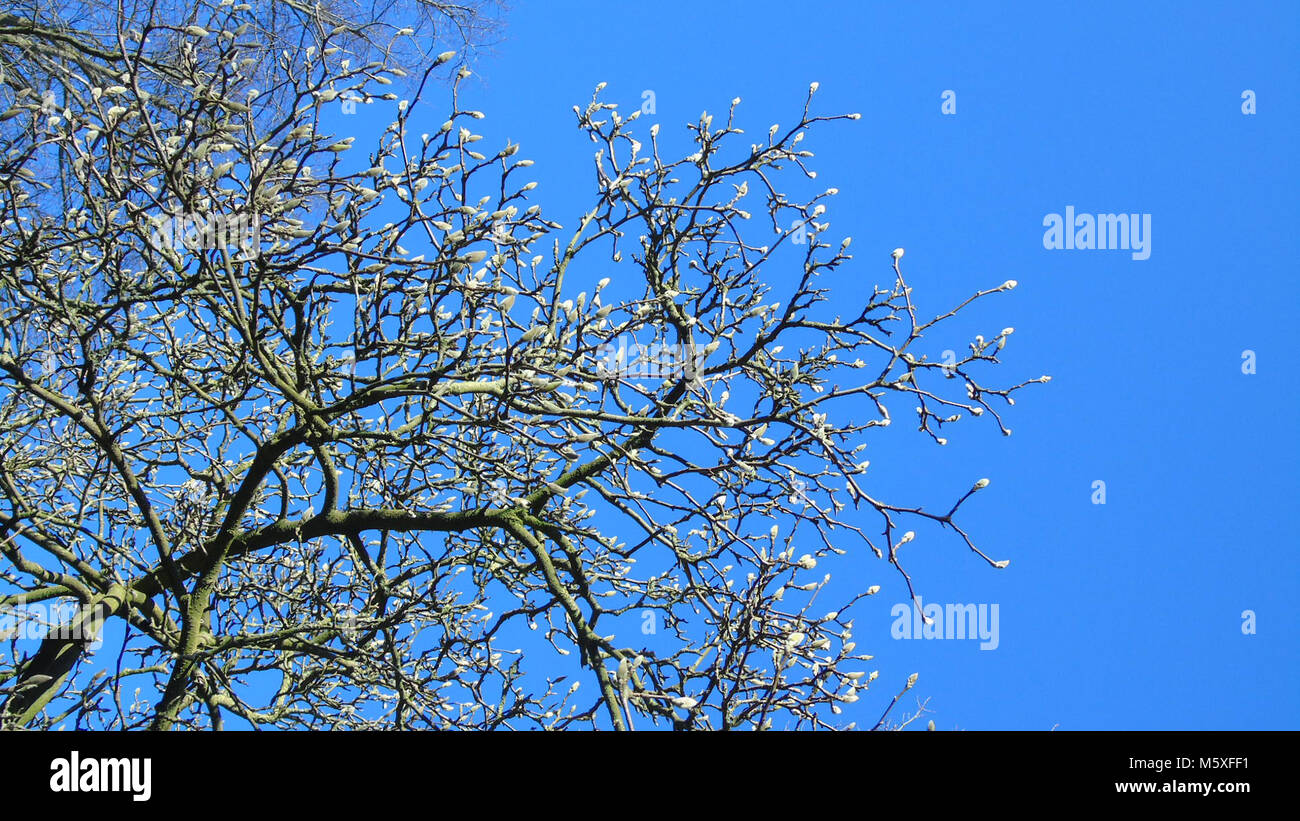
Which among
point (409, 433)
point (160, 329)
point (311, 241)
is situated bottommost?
point (409, 433)

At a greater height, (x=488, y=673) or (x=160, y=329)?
(x=160, y=329)

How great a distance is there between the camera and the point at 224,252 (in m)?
3.76

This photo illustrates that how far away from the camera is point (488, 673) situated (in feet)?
16.4

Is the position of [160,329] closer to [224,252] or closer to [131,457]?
[131,457]

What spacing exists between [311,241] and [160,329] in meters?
2.23
